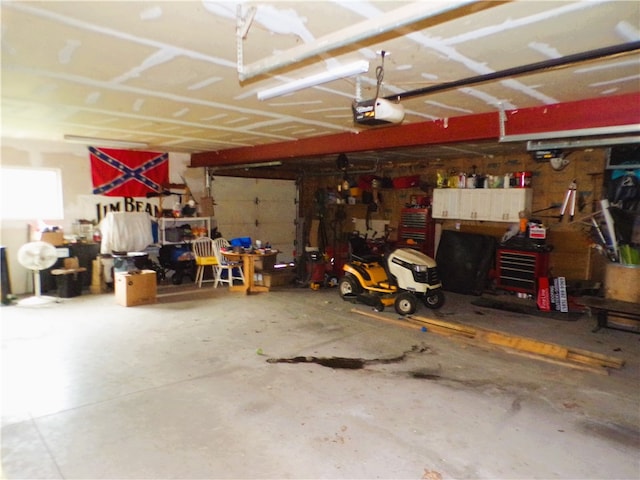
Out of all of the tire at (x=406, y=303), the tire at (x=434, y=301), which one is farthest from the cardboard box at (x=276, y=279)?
the tire at (x=434, y=301)

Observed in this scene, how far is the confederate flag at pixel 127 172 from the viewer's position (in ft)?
22.6

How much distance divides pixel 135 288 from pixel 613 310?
609 centimetres

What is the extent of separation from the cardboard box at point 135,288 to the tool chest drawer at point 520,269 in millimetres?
5452

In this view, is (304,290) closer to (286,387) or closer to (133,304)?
(133,304)

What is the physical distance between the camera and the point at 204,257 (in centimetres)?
708

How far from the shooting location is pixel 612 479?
2.17 m

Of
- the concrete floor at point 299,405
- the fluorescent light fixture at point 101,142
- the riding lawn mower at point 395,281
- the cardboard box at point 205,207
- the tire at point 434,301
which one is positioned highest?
the fluorescent light fixture at point 101,142

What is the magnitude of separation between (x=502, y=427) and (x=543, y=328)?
8.44ft

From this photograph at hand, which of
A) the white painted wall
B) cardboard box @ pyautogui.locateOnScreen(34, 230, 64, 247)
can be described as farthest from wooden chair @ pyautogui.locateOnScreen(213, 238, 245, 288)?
cardboard box @ pyautogui.locateOnScreen(34, 230, 64, 247)

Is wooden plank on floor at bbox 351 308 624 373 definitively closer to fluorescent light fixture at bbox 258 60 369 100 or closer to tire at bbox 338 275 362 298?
tire at bbox 338 275 362 298

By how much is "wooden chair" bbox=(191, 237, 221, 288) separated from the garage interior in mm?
283

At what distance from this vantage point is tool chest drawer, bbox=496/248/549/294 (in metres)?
5.99

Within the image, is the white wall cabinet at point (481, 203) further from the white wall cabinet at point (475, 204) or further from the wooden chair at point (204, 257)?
the wooden chair at point (204, 257)

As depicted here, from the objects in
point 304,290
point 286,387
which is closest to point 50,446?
point 286,387
